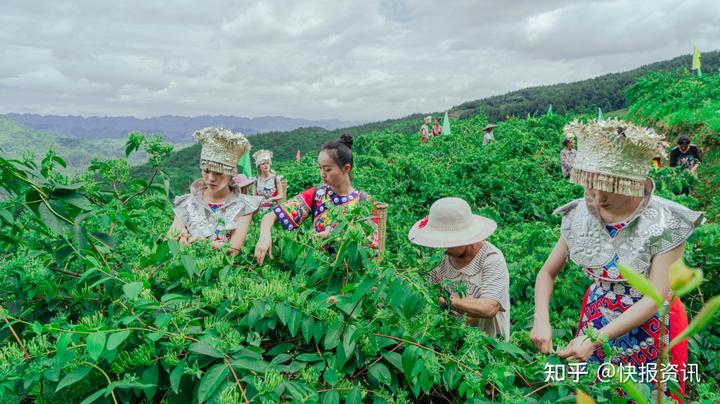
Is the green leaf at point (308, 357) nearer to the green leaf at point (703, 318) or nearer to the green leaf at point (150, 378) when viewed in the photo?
the green leaf at point (150, 378)

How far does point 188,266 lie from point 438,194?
542 cm

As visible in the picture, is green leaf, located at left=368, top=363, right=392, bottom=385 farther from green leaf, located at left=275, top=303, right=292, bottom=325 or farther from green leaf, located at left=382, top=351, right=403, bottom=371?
green leaf, located at left=275, top=303, right=292, bottom=325

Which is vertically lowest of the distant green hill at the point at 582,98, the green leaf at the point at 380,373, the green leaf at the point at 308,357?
the green leaf at the point at 380,373

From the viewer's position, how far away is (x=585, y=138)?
2238 millimetres

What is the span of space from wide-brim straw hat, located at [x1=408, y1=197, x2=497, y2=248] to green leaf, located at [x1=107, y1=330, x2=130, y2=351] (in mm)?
1572

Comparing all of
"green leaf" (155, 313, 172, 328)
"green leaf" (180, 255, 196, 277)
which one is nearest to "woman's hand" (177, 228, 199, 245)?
"green leaf" (180, 255, 196, 277)

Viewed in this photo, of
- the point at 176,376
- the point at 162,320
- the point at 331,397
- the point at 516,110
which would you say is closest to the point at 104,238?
the point at 162,320

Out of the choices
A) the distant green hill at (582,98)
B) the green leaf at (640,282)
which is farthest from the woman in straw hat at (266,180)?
the distant green hill at (582,98)

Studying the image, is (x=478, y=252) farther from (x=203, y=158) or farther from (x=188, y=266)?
(x=203, y=158)

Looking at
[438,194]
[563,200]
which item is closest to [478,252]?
[438,194]

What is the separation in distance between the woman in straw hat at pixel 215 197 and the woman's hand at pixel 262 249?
989mm

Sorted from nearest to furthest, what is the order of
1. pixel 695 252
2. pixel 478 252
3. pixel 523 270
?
1. pixel 478 252
2. pixel 695 252
3. pixel 523 270

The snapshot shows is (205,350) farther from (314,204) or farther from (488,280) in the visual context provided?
(314,204)

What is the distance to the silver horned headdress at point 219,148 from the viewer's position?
3.22 metres
